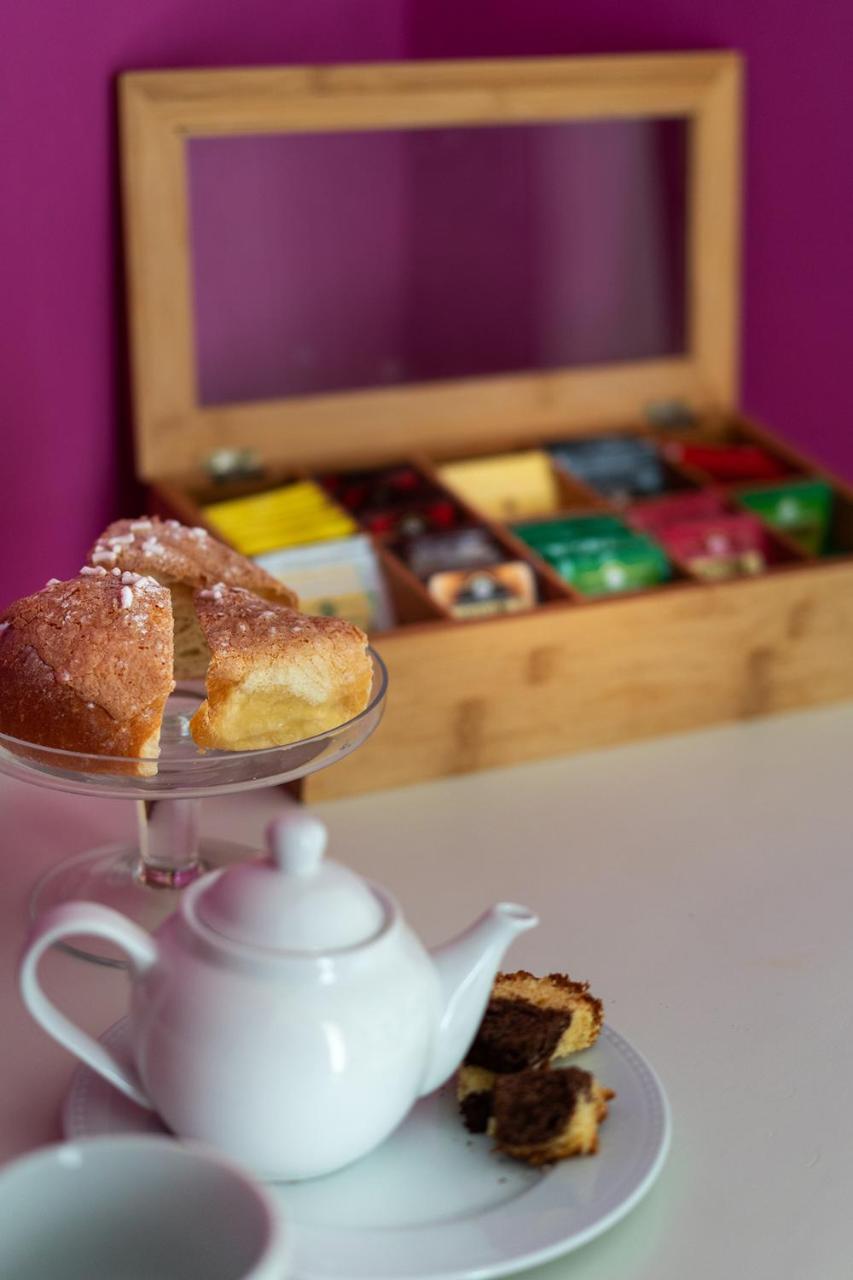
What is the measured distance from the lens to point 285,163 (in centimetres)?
185

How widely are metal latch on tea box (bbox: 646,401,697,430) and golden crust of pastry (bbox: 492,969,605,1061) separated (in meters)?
1.13

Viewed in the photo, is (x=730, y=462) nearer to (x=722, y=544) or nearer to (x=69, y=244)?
(x=722, y=544)

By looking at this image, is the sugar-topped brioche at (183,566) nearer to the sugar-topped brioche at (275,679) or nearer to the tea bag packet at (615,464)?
the sugar-topped brioche at (275,679)

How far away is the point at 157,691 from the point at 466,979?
13.0 inches

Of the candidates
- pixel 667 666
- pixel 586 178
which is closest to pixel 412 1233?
pixel 667 666

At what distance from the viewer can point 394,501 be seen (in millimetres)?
1825

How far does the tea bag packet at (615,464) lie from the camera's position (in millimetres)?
1938

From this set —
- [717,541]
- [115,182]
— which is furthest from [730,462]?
[115,182]

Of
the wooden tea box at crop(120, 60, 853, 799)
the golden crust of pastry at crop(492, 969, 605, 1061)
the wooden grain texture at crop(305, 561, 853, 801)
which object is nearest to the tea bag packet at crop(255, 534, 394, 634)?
the wooden tea box at crop(120, 60, 853, 799)

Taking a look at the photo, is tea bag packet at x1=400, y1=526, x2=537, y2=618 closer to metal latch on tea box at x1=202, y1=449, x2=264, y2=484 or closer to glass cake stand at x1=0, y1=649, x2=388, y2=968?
metal latch on tea box at x1=202, y1=449, x2=264, y2=484

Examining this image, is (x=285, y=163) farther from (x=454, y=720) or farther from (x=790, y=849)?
(x=790, y=849)

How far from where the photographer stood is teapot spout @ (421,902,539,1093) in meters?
0.92

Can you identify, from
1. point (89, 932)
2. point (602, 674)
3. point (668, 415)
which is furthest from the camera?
point (668, 415)

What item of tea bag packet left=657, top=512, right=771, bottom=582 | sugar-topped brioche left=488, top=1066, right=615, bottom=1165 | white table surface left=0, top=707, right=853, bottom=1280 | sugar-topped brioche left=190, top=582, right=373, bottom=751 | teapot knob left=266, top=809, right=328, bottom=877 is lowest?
white table surface left=0, top=707, right=853, bottom=1280
